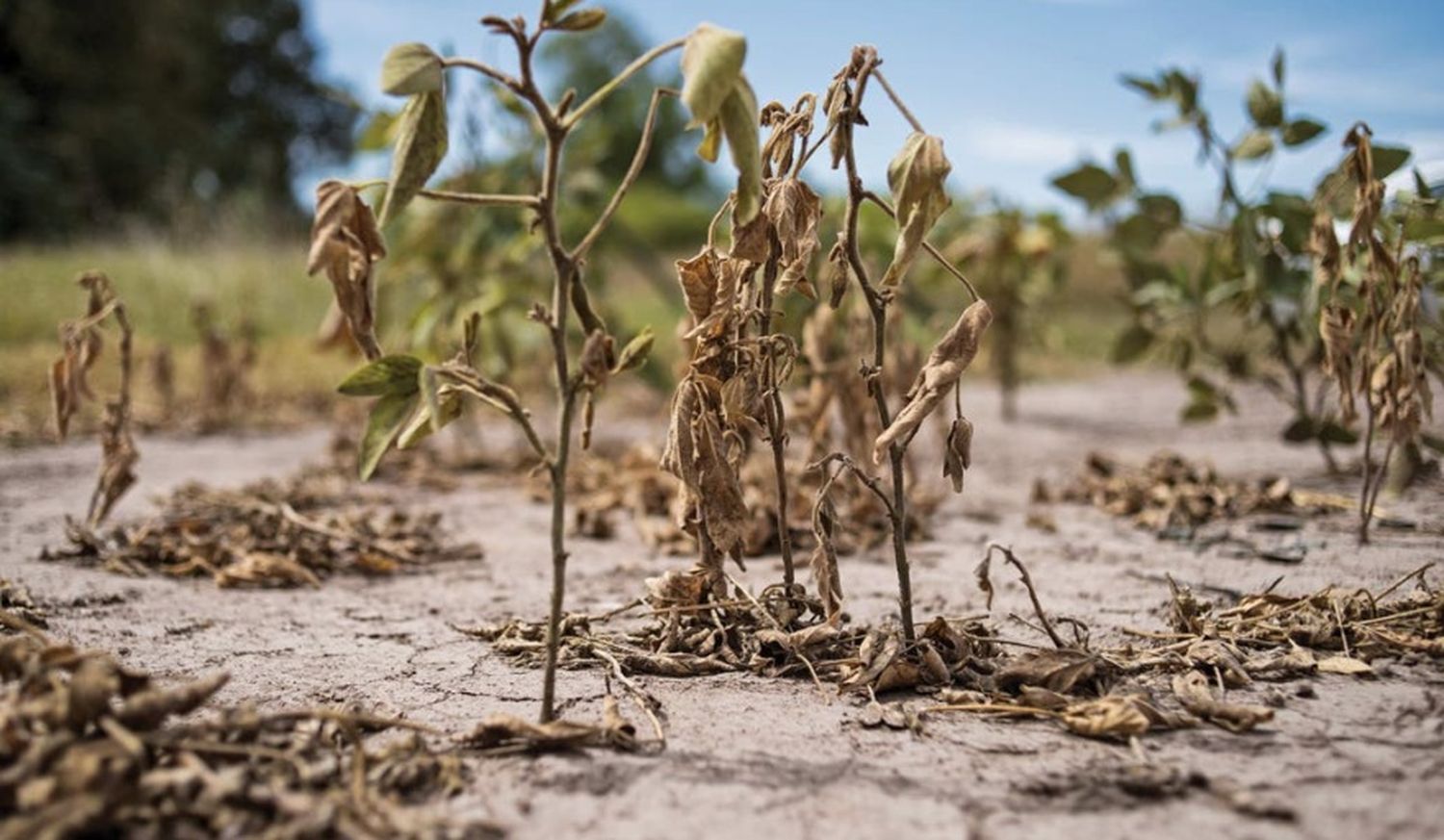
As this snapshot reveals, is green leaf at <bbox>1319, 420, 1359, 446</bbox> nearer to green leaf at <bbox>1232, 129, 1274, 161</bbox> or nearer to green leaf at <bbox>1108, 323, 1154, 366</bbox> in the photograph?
green leaf at <bbox>1108, 323, 1154, 366</bbox>

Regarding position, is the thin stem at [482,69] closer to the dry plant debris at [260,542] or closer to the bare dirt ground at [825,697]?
the bare dirt ground at [825,697]

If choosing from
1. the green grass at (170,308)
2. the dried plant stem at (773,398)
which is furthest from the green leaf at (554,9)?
the green grass at (170,308)

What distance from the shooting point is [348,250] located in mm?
1291

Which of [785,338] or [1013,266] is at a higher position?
[1013,266]

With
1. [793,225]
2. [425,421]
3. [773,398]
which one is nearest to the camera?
[425,421]

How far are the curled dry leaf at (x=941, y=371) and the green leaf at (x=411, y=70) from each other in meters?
0.68

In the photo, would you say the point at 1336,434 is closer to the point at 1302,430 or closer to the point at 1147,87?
the point at 1302,430

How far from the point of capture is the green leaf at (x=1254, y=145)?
290 centimetres

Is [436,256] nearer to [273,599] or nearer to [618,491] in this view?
[618,491]

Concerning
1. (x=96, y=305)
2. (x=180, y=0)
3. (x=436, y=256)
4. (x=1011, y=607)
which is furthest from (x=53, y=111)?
(x=1011, y=607)

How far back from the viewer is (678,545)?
271 centimetres

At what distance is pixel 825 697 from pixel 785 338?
0.50m

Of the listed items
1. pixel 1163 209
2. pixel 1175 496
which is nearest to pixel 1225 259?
pixel 1163 209

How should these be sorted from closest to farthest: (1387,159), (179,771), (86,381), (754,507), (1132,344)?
1. (179,771)
2. (1387,159)
3. (86,381)
4. (754,507)
5. (1132,344)
